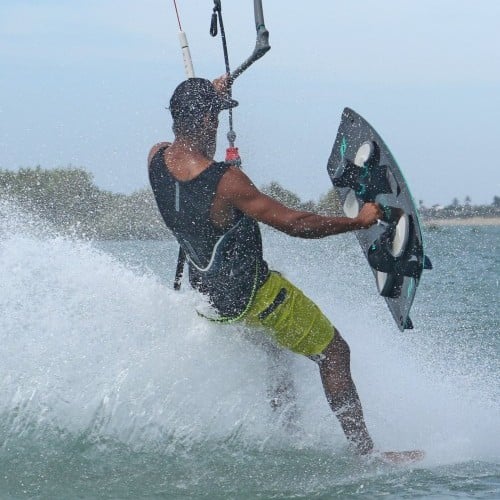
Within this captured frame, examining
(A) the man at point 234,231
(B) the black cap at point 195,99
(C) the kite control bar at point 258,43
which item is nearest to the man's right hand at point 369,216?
(A) the man at point 234,231

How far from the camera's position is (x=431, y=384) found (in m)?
7.39

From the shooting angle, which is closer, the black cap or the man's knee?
the black cap

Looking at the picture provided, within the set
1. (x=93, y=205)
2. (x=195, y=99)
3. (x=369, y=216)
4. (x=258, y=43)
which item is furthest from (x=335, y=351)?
(x=93, y=205)

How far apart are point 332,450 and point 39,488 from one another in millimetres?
1812

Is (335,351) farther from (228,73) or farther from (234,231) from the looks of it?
(228,73)

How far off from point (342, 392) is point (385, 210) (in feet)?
3.62

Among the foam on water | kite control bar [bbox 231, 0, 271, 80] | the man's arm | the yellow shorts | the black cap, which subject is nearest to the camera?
the man's arm

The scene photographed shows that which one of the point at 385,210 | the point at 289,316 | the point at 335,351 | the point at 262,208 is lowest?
the point at 335,351

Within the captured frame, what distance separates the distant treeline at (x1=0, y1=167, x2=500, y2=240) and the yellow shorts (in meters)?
0.92

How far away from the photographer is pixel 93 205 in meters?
25.8

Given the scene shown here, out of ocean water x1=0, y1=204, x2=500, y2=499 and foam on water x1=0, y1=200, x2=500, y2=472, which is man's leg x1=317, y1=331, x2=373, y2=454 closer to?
ocean water x1=0, y1=204, x2=500, y2=499

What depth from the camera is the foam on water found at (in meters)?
5.90

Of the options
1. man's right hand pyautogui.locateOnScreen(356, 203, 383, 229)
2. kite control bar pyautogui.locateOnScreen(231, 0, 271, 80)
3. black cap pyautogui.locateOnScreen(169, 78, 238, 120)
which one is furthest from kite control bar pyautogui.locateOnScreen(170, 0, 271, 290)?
man's right hand pyautogui.locateOnScreen(356, 203, 383, 229)

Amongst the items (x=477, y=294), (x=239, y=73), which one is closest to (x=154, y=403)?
(x=239, y=73)
